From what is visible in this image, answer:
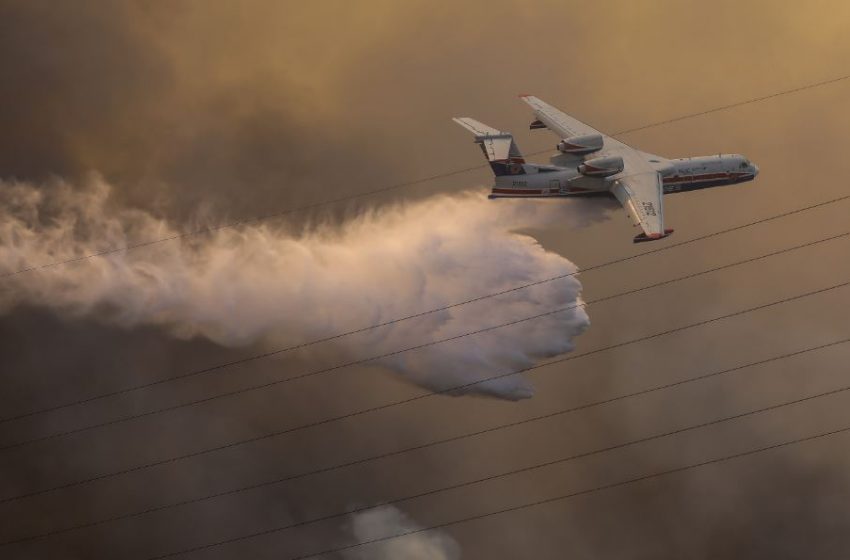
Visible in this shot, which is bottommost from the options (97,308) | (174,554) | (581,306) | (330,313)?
(174,554)

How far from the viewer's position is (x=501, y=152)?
85875mm

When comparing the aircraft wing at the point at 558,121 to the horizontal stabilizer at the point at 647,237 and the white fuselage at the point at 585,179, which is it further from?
the horizontal stabilizer at the point at 647,237

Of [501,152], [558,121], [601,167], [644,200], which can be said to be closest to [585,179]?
[601,167]

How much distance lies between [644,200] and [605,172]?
3740mm

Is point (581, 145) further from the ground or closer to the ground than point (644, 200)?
further from the ground

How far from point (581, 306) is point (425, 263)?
1150 centimetres

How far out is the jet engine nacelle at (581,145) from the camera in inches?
3472

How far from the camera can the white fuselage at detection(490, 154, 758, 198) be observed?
8525 centimetres

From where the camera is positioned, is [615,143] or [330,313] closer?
[330,313]

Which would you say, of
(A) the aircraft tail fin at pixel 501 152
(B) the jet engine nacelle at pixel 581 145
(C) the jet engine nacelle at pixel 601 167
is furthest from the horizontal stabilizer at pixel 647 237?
(B) the jet engine nacelle at pixel 581 145

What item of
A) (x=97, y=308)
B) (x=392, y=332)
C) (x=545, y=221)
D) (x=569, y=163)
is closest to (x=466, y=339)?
(x=392, y=332)

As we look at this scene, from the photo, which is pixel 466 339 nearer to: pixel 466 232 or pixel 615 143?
pixel 466 232

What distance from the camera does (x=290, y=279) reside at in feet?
277

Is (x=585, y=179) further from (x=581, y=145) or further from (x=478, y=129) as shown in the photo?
(x=478, y=129)
